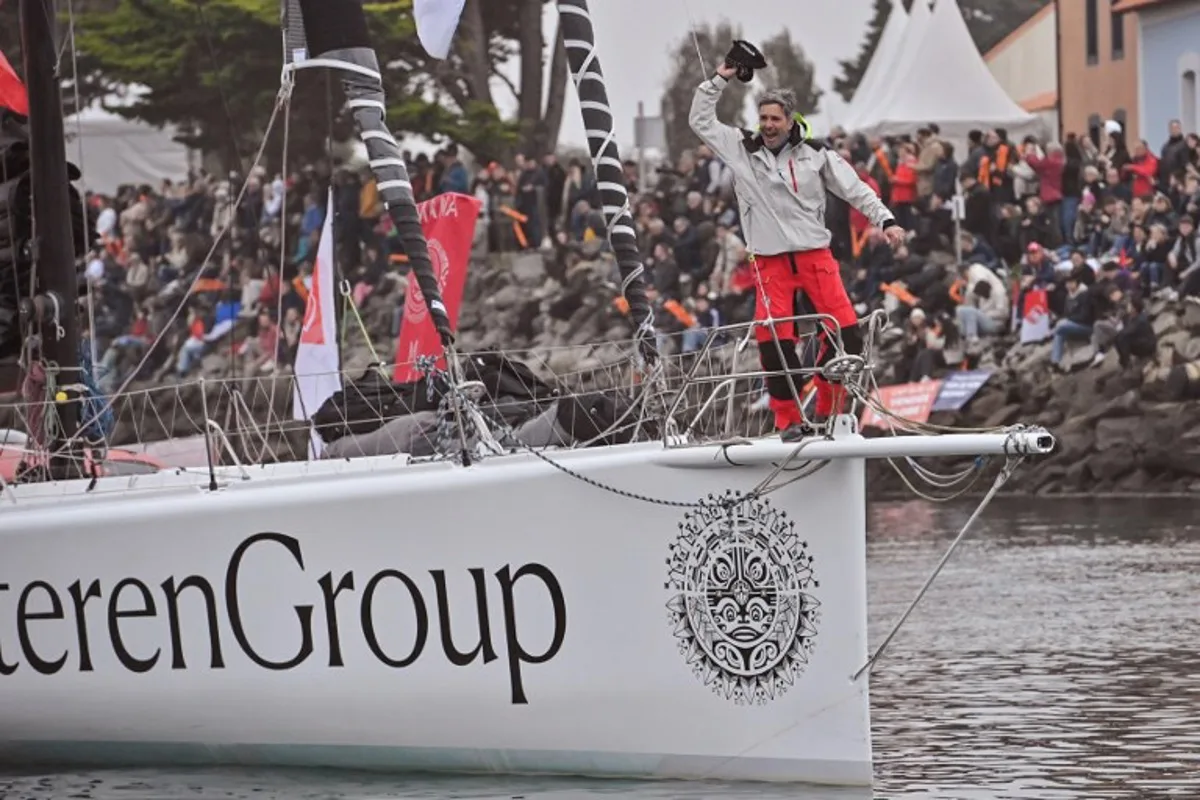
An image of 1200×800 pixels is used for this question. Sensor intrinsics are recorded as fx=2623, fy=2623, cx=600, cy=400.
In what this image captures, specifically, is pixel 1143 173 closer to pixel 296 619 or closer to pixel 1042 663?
pixel 1042 663

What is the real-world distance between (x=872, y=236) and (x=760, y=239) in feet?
55.3

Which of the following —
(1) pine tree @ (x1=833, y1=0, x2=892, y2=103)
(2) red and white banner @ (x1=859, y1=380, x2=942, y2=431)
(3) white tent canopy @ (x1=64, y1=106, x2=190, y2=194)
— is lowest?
(2) red and white banner @ (x1=859, y1=380, x2=942, y2=431)

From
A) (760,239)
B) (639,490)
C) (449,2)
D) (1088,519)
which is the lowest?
(1088,519)

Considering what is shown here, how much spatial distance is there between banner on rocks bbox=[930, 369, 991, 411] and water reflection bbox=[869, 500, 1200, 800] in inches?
188

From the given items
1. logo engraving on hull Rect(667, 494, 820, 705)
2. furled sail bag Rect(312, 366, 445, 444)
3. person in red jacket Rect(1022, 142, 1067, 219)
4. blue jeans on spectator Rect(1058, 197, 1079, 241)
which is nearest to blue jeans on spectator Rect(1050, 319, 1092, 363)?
blue jeans on spectator Rect(1058, 197, 1079, 241)

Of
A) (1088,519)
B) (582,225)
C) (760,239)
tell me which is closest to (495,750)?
(760,239)

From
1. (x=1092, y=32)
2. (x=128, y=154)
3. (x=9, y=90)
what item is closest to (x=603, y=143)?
(x=9, y=90)

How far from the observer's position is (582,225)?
31516 mm

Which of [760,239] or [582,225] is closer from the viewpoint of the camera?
[760,239]

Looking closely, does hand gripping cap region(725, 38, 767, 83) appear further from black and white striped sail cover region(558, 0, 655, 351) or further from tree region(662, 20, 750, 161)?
tree region(662, 20, 750, 161)

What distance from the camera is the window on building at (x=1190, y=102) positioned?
125ft

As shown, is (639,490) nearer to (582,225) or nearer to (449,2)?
(449,2)

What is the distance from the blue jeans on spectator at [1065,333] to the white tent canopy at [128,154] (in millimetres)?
16897

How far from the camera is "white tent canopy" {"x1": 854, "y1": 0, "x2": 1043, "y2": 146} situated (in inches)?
1261
